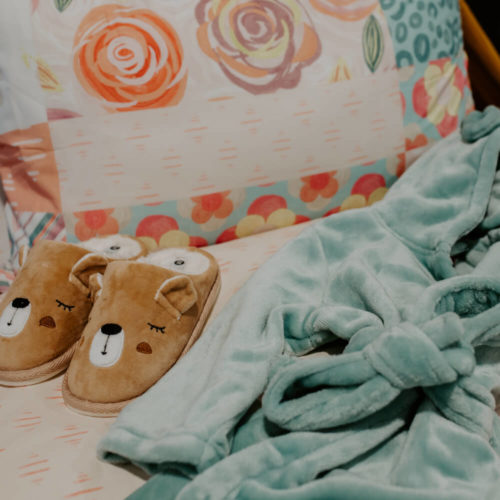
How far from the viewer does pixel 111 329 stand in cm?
62

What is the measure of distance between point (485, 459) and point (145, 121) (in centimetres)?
63

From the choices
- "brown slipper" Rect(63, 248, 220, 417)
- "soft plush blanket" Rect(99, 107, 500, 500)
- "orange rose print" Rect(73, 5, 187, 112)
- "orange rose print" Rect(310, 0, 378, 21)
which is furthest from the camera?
"orange rose print" Rect(310, 0, 378, 21)

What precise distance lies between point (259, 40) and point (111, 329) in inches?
20.2

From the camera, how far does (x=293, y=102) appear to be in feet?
2.69

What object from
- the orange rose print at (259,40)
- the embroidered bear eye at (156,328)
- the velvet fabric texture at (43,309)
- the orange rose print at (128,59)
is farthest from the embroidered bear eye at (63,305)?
the orange rose print at (259,40)

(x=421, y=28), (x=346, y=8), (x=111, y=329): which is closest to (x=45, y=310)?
(x=111, y=329)

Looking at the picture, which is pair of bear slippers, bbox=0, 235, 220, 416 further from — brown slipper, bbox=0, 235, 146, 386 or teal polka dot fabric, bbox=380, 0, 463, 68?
teal polka dot fabric, bbox=380, 0, 463, 68

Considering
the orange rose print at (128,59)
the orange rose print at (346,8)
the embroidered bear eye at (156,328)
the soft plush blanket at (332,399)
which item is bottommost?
Result: the soft plush blanket at (332,399)

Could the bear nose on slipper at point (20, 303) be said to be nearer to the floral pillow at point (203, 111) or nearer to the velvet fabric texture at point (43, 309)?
the velvet fabric texture at point (43, 309)

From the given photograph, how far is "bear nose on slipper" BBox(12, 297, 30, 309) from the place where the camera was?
0.66 meters

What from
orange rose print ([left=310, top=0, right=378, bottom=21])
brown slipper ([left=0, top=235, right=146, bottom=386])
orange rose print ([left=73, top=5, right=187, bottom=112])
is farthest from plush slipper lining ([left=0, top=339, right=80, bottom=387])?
orange rose print ([left=310, top=0, right=378, bottom=21])

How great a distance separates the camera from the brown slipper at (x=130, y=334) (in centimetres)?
59

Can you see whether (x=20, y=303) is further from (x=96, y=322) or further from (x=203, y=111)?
(x=203, y=111)

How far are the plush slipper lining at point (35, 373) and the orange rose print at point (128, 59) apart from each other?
1.25 feet
